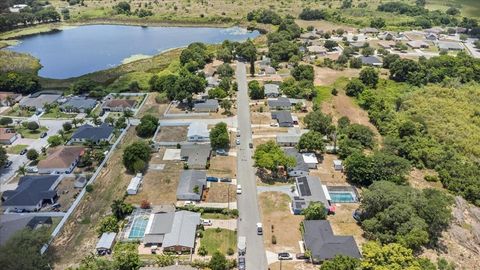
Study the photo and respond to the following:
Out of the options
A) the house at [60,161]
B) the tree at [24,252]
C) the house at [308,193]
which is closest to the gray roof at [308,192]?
the house at [308,193]

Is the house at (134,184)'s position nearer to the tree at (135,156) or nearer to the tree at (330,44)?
the tree at (135,156)

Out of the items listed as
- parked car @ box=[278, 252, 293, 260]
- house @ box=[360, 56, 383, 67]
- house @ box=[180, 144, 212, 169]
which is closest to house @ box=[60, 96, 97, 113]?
house @ box=[180, 144, 212, 169]

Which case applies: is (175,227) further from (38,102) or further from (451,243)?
(38,102)

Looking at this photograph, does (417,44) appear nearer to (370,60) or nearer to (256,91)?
(370,60)

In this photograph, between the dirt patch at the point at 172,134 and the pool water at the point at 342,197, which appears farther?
the dirt patch at the point at 172,134

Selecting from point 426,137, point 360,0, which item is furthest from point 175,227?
point 360,0

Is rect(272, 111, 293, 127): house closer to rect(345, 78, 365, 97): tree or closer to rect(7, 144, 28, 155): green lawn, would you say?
rect(345, 78, 365, 97): tree
